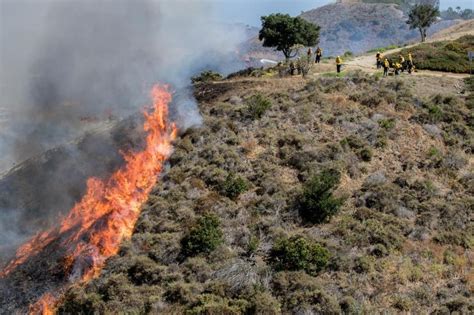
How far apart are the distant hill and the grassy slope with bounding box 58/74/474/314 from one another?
98381 millimetres

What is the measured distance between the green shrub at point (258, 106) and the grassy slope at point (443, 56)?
20200 millimetres

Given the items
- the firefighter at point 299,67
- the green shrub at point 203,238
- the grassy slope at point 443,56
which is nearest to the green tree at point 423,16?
the grassy slope at point 443,56

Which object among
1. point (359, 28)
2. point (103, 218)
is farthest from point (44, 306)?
point (359, 28)

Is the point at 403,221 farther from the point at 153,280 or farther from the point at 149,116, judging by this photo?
the point at 149,116

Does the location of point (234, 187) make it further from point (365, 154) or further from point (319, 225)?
point (365, 154)

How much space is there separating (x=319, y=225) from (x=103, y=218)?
10.4 meters

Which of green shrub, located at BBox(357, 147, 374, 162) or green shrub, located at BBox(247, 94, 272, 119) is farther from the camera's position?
green shrub, located at BBox(247, 94, 272, 119)

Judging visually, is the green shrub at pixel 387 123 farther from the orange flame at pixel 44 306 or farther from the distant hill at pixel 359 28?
the distant hill at pixel 359 28

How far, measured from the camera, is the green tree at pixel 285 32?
48.8 meters

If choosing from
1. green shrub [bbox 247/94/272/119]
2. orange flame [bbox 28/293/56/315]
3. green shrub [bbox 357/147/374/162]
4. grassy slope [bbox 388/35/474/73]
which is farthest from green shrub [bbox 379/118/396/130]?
orange flame [bbox 28/293/56/315]

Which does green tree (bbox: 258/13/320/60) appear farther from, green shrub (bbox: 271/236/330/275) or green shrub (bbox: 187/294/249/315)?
green shrub (bbox: 187/294/249/315)

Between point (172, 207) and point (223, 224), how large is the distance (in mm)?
3129

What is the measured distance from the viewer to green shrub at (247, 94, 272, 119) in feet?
110

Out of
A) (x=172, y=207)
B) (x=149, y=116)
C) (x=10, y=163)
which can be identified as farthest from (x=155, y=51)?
(x=172, y=207)
